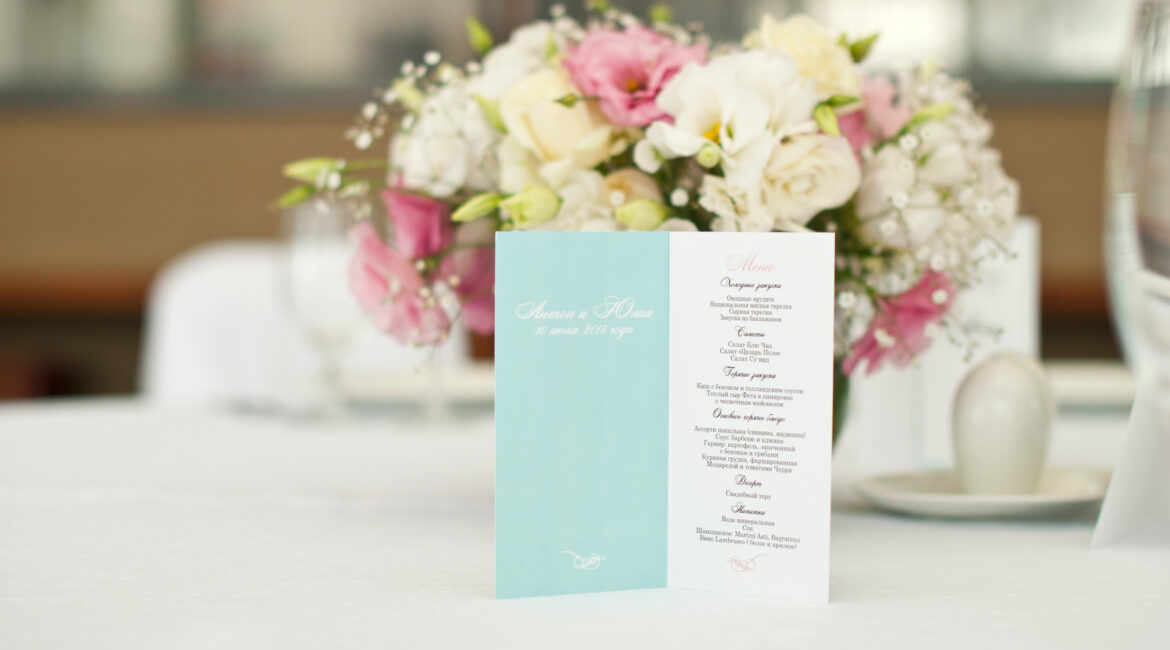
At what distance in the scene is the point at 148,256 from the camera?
10.7 feet

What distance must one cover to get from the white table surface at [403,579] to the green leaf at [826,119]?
24 cm

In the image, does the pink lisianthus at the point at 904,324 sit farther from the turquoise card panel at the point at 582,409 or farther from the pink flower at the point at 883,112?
the turquoise card panel at the point at 582,409

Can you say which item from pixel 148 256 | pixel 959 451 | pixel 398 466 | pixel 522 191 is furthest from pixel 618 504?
pixel 148 256

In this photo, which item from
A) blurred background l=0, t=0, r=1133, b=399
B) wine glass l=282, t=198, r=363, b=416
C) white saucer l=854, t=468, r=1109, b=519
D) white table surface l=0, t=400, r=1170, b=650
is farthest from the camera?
blurred background l=0, t=0, r=1133, b=399

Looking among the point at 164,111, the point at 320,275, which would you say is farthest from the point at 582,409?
the point at 164,111

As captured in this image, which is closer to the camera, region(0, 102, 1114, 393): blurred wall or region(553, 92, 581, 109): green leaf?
region(553, 92, 581, 109): green leaf

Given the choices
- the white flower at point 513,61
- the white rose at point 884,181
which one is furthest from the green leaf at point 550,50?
the white rose at point 884,181

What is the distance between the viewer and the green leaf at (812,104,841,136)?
0.65m

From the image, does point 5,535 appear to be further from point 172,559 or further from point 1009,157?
point 1009,157

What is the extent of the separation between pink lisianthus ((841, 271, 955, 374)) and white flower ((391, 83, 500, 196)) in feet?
0.86

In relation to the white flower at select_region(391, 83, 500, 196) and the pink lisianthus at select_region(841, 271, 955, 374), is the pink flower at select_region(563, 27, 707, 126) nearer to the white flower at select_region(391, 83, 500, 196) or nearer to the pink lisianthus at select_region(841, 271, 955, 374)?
the white flower at select_region(391, 83, 500, 196)

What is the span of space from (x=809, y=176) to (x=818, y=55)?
0.09 meters

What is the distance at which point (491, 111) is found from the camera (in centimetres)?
74

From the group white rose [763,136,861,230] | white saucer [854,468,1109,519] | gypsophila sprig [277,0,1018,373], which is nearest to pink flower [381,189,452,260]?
gypsophila sprig [277,0,1018,373]
